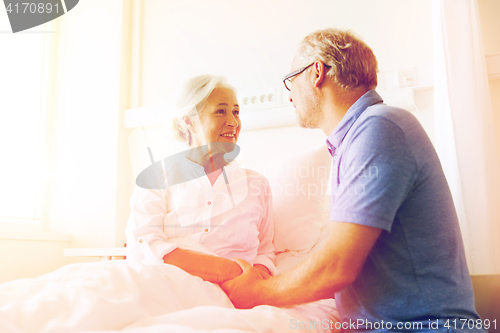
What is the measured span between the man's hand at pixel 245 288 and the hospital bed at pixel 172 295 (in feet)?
0.10

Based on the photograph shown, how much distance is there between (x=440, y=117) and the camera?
1569mm

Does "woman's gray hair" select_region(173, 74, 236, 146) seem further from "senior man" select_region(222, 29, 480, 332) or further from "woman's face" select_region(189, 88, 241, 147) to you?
"senior man" select_region(222, 29, 480, 332)

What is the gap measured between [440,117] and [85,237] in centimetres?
234

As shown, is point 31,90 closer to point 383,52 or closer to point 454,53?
point 383,52

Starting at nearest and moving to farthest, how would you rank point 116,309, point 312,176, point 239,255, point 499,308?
point 116,309 < point 499,308 < point 239,255 < point 312,176

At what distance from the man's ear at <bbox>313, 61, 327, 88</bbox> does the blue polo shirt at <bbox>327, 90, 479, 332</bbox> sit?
34cm

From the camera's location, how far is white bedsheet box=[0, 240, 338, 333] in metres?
0.67

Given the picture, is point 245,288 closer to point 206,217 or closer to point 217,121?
point 206,217

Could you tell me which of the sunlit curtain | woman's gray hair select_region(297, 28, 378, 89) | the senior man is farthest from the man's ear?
the sunlit curtain

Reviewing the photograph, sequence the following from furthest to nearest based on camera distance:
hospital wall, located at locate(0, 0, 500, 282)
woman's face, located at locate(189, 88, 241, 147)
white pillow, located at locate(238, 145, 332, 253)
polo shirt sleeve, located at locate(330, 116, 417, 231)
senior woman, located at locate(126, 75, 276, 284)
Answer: hospital wall, located at locate(0, 0, 500, 282), woman's face, located at locate(189, 88, 241, 147), white pillow, located at locate(238, 145, 332, 253), senior woman, located at locate(126, 75, 276, 284), polo shirt sleeve, located at locate(330, 116, 417, 231)

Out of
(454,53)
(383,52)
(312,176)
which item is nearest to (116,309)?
(312,176)

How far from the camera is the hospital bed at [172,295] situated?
0.68m

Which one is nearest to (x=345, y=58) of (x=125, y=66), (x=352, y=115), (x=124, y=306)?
(x=352, y=115)

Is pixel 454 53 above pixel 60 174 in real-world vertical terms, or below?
above
